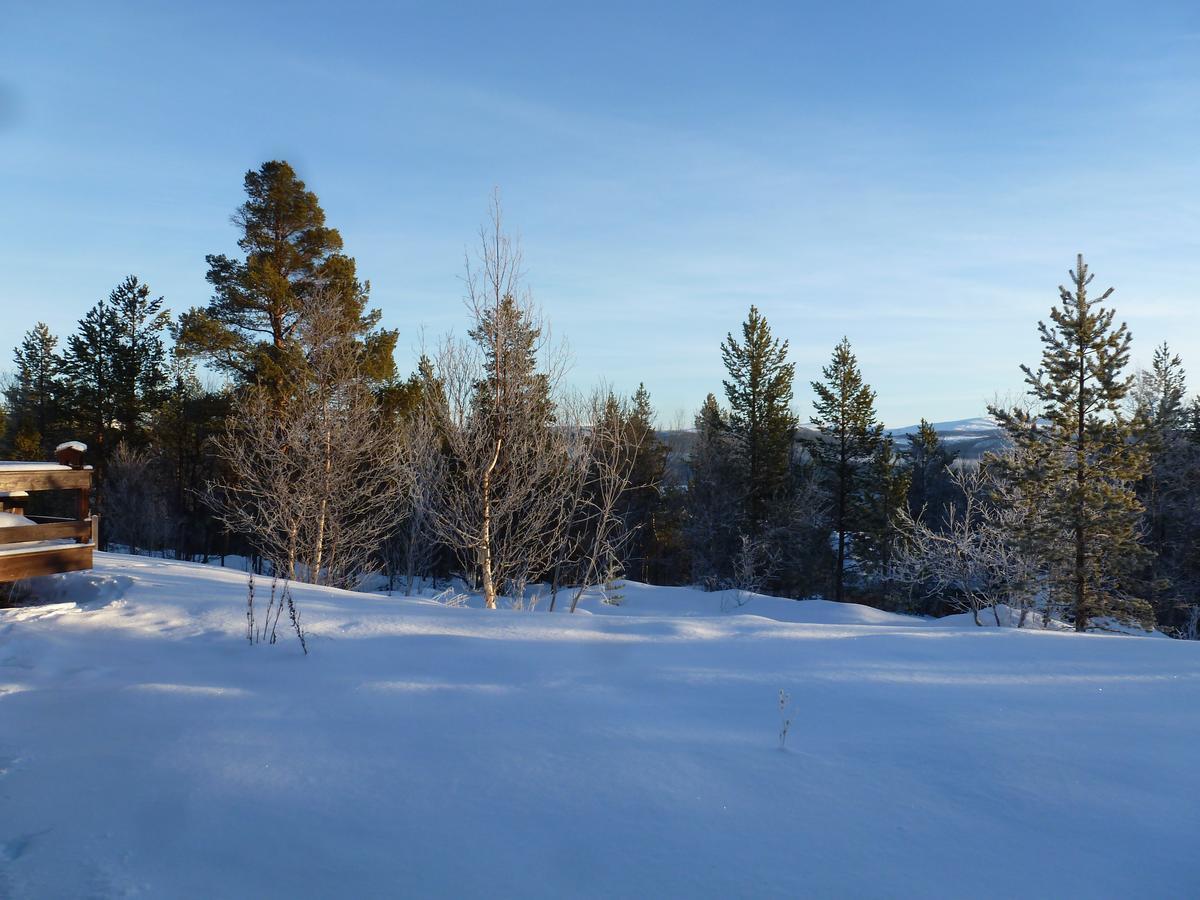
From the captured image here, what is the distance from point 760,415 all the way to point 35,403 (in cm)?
3483

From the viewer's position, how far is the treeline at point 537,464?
39.7ft

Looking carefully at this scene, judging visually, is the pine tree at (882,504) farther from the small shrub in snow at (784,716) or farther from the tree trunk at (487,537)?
the small shrub in snow at (784,716)

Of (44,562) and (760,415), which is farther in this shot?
(760,415)

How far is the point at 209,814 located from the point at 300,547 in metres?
12.3

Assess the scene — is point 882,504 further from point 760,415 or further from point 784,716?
point 784,716

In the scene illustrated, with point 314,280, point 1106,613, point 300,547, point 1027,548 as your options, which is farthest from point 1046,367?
point 314,280

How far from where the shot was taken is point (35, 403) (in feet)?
119

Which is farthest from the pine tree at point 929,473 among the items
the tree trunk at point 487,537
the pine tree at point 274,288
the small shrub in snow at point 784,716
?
the small shrub in snow at point 784,716

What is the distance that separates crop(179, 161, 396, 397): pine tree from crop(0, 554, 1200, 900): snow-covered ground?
14.0m

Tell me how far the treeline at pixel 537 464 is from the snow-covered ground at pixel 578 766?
19.3ft

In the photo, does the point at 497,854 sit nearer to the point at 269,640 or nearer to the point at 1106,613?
the point at 269,640

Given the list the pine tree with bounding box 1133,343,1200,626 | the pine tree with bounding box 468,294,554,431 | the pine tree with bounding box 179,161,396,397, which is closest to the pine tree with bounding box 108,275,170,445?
the pine tree with bounding box 179,161,396,397

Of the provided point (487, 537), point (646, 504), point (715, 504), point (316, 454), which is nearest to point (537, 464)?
point (487, 537)

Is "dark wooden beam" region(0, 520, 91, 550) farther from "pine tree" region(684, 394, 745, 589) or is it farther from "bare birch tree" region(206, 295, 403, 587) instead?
"pine tree" region(684, 394, 745, 589)
